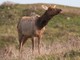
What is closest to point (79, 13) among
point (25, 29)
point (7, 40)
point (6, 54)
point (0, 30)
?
point (0, 30)

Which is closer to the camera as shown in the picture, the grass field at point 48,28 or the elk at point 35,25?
the elk at point 35,25

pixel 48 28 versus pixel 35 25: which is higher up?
pixel 35 25

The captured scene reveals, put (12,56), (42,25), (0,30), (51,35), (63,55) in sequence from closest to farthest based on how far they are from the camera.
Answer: (63,55) < (12,56) < (42,25) < (51,35) < (0,30)

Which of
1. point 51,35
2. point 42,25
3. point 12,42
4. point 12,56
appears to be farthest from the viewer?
point 51,35

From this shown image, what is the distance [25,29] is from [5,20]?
620 inches

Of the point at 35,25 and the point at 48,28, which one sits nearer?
the point at 35,25

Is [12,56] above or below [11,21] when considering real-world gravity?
above

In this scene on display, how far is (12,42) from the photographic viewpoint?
24.0 meters

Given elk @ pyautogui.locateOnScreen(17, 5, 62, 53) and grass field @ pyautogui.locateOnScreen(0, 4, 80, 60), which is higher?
elk @ pyautogui.locateOnScreen(17, 5, 62, 53)

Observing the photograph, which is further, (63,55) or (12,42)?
(12,42)

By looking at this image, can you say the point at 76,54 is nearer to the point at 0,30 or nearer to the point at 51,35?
the point at 51,35

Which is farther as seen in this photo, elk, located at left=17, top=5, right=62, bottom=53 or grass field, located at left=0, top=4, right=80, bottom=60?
grass field, located at left=0, top=4, right=80, bottom=60

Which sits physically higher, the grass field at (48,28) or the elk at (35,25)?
the elk at (35,25)

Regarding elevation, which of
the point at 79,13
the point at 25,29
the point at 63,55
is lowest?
the point at 79,13
